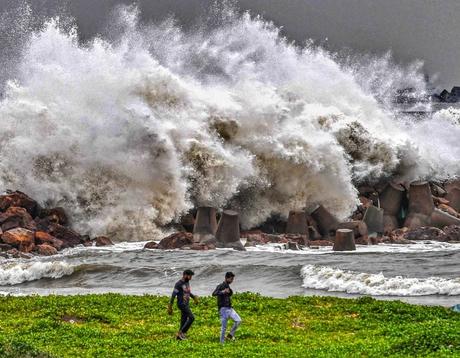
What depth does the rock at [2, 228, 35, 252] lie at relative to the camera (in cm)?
2953

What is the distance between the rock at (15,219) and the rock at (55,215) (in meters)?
1.60

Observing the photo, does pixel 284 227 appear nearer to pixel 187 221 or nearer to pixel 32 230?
pixel 187 221

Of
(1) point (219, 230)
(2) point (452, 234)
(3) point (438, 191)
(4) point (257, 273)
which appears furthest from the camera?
(3) point (438, 191)

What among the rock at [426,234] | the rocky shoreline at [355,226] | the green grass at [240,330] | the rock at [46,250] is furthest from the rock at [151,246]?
the green grass at [240,330]

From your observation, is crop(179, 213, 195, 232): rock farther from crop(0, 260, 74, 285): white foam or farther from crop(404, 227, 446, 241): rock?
crop(0, 260, 74, 285): white foam

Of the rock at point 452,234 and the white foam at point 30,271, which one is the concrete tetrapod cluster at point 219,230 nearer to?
the white foam at point 30,271

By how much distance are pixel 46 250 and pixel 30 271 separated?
190 inches

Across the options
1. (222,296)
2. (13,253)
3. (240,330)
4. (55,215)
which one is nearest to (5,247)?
(13,253)

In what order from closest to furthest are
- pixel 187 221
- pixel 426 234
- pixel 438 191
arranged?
pixel 426 234 → pixel 187 221 → pixel 438 191

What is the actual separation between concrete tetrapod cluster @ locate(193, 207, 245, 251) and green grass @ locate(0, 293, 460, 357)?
12.0 metres

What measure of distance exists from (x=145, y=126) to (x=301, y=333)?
75.6 ft

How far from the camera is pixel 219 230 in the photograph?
31797mm

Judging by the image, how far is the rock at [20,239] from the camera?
1163 inches

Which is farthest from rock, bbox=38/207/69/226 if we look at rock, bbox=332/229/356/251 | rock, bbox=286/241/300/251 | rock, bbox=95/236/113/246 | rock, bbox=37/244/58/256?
rock, bbox=332/229/356/251
